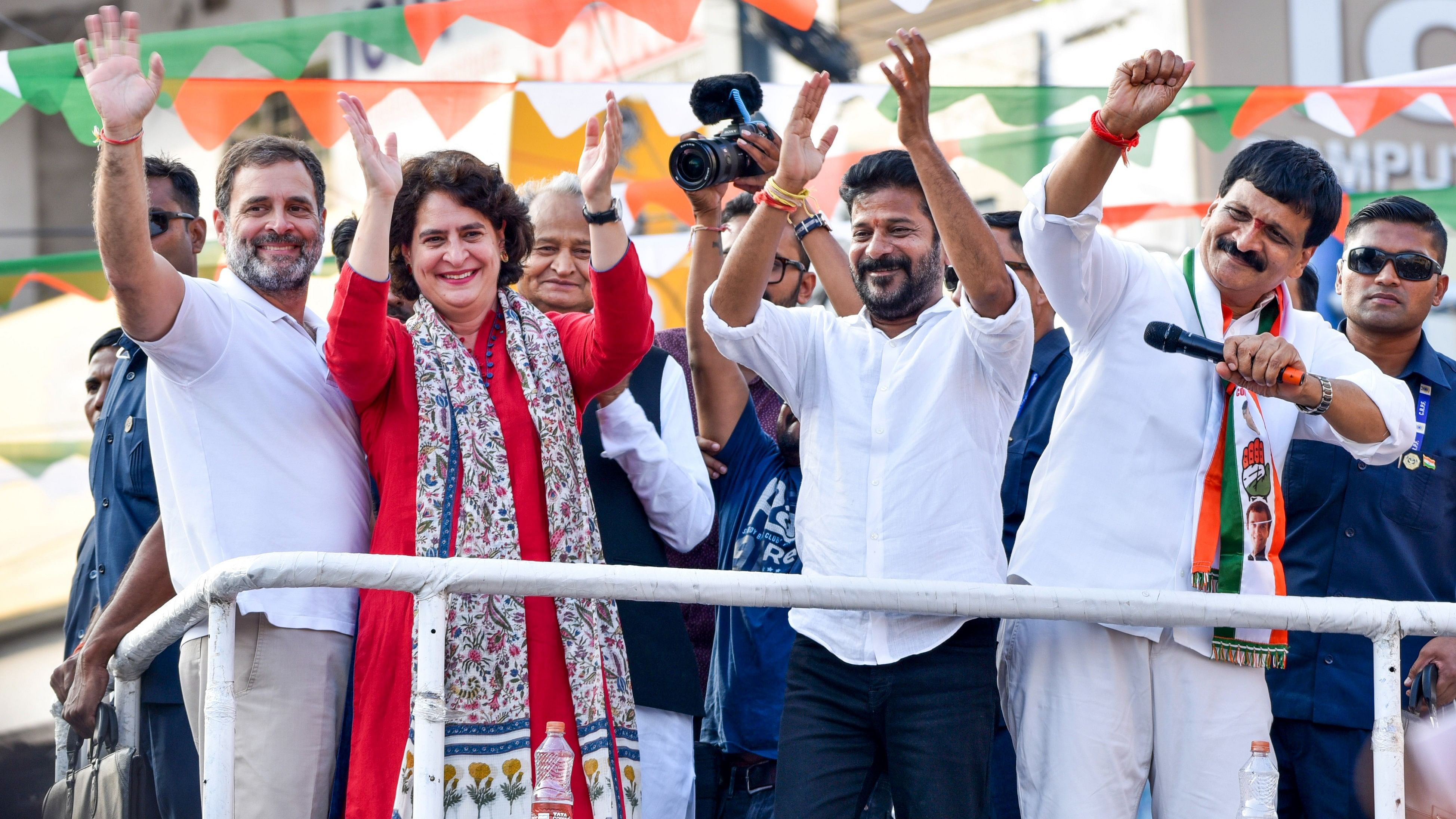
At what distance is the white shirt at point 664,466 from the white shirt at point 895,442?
35 cm

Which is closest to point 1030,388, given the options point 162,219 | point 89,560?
point 162,219

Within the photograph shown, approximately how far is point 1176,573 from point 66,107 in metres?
3.81

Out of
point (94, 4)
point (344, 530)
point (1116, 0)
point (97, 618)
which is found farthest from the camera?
point (94, 4)

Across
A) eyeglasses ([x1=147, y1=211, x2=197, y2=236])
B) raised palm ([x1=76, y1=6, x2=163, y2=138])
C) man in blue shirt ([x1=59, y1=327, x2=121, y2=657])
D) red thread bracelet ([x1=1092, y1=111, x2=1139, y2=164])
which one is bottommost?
man in blue shirt ([x1=59, y1=327, x2=121, y2=657])

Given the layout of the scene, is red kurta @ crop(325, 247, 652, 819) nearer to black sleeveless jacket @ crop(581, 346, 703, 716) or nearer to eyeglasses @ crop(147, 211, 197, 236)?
black sleeveless jacket @ crop(581, 346, 703, 716)

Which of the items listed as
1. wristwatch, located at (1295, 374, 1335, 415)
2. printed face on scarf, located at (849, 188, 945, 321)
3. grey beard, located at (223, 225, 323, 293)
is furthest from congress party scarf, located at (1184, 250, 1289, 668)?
grey beard, located at (223, 225, 323, 293)

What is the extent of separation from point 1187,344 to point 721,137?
1149 mm

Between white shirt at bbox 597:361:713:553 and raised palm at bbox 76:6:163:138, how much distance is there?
47.8 inches

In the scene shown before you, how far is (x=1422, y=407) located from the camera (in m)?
4.00

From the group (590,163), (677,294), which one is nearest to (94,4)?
(677,294)

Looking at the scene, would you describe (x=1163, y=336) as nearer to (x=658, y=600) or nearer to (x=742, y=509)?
(x=658, y=600)

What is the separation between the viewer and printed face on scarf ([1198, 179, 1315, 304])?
327cm

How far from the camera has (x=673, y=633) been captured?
354 centimetres

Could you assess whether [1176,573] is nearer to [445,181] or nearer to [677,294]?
[445,181]
